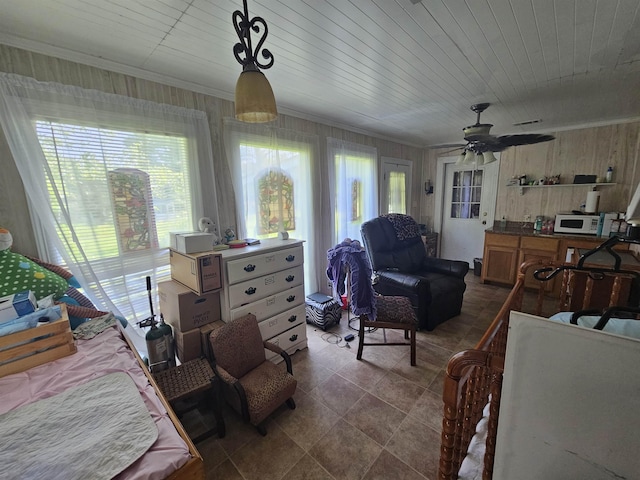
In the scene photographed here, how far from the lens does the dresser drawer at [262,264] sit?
6.49 feet

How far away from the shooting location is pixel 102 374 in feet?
3.76

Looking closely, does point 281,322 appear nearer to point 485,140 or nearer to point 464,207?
point 485,140

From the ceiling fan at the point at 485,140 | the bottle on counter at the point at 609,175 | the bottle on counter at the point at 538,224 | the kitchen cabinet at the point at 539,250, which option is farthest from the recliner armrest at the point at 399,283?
the bottle on counter at the point at 609,175

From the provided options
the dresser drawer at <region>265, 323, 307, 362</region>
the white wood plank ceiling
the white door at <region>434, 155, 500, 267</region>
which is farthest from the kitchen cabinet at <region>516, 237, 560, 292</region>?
the dresser drawer at <region>265, 323, 307, 362</region>

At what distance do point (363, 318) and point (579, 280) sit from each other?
172 centimetres

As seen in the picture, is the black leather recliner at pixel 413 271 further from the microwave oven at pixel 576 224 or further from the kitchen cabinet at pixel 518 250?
the microwave oven at pixel 576 224

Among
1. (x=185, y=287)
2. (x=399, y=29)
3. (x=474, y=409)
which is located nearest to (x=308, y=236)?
(x=185, y=287)

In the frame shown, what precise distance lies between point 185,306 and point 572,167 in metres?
5.15

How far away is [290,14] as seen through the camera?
4.40 feet

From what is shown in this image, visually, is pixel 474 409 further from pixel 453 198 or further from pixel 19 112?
pixel 453 198

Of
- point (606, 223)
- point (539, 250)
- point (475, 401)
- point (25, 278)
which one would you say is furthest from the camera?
point (539, 250)

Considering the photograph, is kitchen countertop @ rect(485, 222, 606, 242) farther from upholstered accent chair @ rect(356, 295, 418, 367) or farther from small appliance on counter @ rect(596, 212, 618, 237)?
upholstered accent chair @ rect(356, 295, 418, 367)

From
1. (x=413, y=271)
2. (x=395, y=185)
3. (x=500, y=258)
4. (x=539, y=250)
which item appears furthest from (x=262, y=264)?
(x=539, y=250)

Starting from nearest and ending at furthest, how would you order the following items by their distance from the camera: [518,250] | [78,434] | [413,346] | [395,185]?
1. [78,434]
2. [413,346]
3. [518,250]
4. [395,185]
